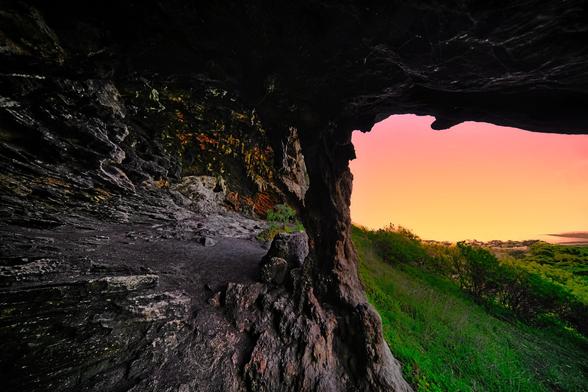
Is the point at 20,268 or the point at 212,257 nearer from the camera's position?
the point at 20,268

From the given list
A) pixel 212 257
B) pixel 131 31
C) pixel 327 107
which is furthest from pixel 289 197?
pixel 131 31

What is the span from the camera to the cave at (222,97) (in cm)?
316

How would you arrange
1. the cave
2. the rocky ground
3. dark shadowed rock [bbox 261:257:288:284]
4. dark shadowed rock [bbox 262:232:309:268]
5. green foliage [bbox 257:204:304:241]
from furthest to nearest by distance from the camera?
green foliage [bbox 257:204:304:241] < dark shadowed rock [bbox 262:232:309:268] < dark shadowed rock [bbox 261:257:288:284] < the cave < the rocky ground

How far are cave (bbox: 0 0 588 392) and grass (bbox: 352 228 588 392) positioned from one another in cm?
205

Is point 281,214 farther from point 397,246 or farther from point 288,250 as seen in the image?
point 397,246

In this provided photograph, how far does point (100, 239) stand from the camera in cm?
605

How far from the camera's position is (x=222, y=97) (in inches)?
308

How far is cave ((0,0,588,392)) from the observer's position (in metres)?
3.16

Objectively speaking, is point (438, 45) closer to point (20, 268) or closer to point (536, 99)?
point (536, 99)

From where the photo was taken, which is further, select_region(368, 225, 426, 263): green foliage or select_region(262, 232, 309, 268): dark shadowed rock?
select_region(368, 225, 426, 263): green foliage

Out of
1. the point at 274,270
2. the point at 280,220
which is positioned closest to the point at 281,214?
the point at 280,220

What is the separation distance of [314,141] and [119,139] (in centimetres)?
567

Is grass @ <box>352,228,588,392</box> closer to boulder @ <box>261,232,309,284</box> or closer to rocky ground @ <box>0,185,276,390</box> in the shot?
boulder @ <box>261,232,309,284</box>

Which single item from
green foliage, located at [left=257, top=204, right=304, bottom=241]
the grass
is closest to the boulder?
the grass
